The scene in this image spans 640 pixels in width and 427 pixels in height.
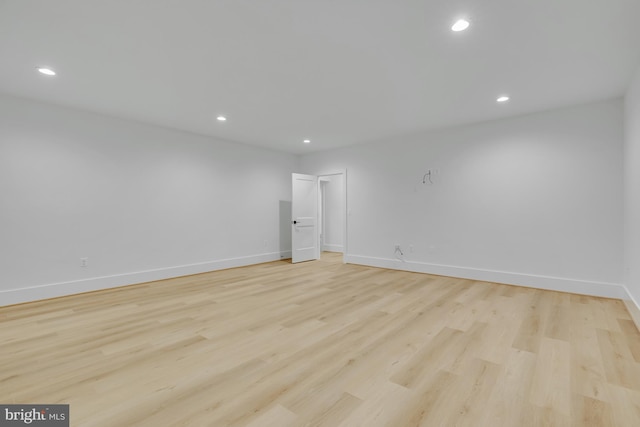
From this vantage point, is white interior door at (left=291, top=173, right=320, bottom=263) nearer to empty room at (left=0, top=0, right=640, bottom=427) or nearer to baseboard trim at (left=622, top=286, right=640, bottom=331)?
empty room at (left=0, top=0, right=640, bottom=427)

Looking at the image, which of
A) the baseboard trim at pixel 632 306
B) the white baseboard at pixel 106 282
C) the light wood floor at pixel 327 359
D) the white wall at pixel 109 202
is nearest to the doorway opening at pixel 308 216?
the white wall at pixel 109 202

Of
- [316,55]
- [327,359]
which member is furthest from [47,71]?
[327,359]

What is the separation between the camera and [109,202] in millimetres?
4379

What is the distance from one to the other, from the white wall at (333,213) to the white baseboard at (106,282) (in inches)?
116

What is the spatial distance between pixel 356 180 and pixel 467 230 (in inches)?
A: 99.1

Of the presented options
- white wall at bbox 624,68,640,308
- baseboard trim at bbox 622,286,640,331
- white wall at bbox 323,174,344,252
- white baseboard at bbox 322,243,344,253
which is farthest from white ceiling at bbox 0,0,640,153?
white baseboard at bbox 322,243,344,253

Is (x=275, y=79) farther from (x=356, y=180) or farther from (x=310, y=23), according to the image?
(x=356, y=180)

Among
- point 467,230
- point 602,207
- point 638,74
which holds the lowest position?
point 467,230

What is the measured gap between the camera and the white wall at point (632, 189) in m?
2.90

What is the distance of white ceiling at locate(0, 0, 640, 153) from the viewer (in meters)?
2.07

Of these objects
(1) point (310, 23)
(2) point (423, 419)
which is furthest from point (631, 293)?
(1) point (310, 23)

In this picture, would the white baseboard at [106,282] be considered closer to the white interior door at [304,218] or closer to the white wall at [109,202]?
the white wall at [109,202]

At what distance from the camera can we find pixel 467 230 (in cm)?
487

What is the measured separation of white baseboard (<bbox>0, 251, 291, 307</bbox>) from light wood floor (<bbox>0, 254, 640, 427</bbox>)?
0.19 m
